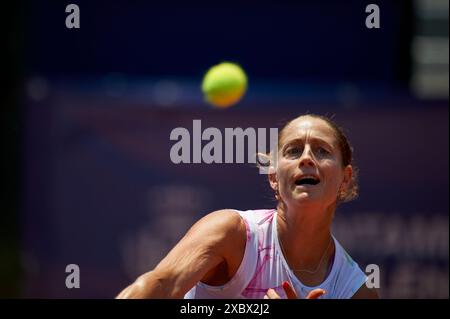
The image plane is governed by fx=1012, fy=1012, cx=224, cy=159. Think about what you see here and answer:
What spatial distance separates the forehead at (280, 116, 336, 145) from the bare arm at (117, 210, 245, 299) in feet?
1.25

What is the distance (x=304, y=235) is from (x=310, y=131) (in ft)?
1.47

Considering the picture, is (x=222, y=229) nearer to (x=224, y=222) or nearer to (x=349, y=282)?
(x=224, y=222)

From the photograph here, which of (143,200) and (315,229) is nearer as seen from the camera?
(315,229)

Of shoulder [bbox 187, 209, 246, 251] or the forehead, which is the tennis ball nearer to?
the forehead

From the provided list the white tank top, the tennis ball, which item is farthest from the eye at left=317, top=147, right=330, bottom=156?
the tennis ball

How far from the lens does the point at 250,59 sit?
9047 mm

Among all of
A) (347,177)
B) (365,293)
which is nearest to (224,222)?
(347,177)

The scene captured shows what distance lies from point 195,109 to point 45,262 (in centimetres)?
169

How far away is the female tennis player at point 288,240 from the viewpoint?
3736 mm

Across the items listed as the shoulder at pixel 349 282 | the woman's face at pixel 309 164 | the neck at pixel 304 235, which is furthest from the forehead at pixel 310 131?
the shoulder at pixel 349 282

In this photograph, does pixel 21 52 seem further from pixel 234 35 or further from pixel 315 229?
pixel 315 229

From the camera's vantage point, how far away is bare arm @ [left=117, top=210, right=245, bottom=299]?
3.56 metres

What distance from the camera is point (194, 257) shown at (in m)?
3.69

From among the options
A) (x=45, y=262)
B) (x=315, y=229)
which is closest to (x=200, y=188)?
(x=45, y=262)
